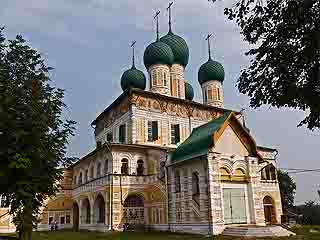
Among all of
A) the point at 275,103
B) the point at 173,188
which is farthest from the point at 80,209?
the point at 275,103

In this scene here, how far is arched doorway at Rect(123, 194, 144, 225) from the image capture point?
93.7ft

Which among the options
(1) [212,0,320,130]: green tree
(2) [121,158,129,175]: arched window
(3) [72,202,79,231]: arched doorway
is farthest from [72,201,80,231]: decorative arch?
(1) [212,0,320,130]: green tree

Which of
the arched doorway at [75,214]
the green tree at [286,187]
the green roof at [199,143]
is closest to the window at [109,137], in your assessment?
the arched doorway at [75,214]

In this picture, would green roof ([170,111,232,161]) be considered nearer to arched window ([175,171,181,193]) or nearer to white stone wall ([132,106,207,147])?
arched window ([175,171,181,193])

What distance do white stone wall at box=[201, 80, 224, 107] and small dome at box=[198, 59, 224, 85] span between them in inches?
18.9

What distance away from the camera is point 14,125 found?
13039 mm

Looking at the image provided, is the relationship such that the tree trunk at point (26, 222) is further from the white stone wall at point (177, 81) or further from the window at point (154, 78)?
the white stone wall at point (177, 81)

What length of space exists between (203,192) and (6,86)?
13984 millimetres

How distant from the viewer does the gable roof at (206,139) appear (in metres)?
23.5

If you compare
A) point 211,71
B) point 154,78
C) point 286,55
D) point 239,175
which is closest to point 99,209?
point 239,175

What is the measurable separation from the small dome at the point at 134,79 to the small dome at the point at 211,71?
7.52m

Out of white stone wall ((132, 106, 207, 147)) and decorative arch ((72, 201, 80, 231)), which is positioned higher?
white stone wall ((132, 106, 207, 147))

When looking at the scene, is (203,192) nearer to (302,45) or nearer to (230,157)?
(230,157)

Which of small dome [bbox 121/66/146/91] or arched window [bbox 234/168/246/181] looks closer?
arched window [bbox 234/168/246/181]
